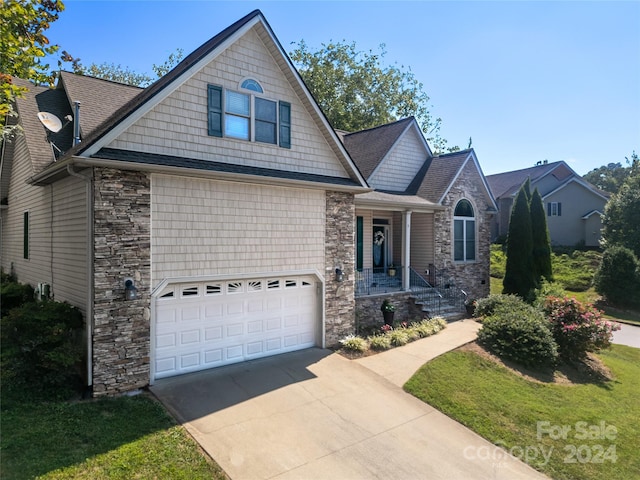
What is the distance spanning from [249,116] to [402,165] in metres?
9.91

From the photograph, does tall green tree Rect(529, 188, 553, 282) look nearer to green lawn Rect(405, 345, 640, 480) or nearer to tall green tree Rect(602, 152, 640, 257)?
tall green tree Rect(602, 152, 640, 257)

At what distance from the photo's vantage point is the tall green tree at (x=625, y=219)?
23438 mm

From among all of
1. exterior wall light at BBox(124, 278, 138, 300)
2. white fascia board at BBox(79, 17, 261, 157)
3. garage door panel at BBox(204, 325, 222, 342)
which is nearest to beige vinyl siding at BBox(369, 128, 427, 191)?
white fascia board at BBox(79, 17, 261, 157)

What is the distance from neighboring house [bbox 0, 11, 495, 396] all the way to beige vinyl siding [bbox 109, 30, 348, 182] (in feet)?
0.10

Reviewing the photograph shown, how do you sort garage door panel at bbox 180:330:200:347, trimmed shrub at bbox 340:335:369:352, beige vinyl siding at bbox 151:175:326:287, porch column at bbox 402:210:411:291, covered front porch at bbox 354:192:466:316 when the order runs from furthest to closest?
1. porch column at bbox 402:210:411:291
2. covered front porch at bbox 354:192:466:316
3. trimmed shrub at bbox 340:335:369:352
4. garage door panel at bbox 180:330:200:347
5. beige vinyl siding at bbox 151:175:326:287

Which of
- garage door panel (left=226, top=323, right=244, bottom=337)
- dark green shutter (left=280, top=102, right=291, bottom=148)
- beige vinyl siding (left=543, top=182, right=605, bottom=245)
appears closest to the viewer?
garage door panel (left=226, top=323, right=244, bottom=337)

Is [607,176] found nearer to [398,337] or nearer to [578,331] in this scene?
[578,331]

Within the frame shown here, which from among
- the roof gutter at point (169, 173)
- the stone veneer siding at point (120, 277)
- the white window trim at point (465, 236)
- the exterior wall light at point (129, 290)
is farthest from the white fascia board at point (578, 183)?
the exterior wall light at point (129, 290)

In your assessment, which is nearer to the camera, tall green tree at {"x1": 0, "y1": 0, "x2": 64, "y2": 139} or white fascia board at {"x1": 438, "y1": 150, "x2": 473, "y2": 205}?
tall green tree at {"x1": 0, "y1": 0, "x2": 64, "y2": 139}

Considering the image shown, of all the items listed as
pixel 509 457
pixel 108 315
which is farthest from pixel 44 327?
pixel 509 457

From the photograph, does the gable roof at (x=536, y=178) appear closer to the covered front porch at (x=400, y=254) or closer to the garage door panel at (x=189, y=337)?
the covered front porch at (x=400, y=254)

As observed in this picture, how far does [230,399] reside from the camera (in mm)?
7840

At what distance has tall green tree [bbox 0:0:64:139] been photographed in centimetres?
845

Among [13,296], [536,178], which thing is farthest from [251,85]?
[536,178]
